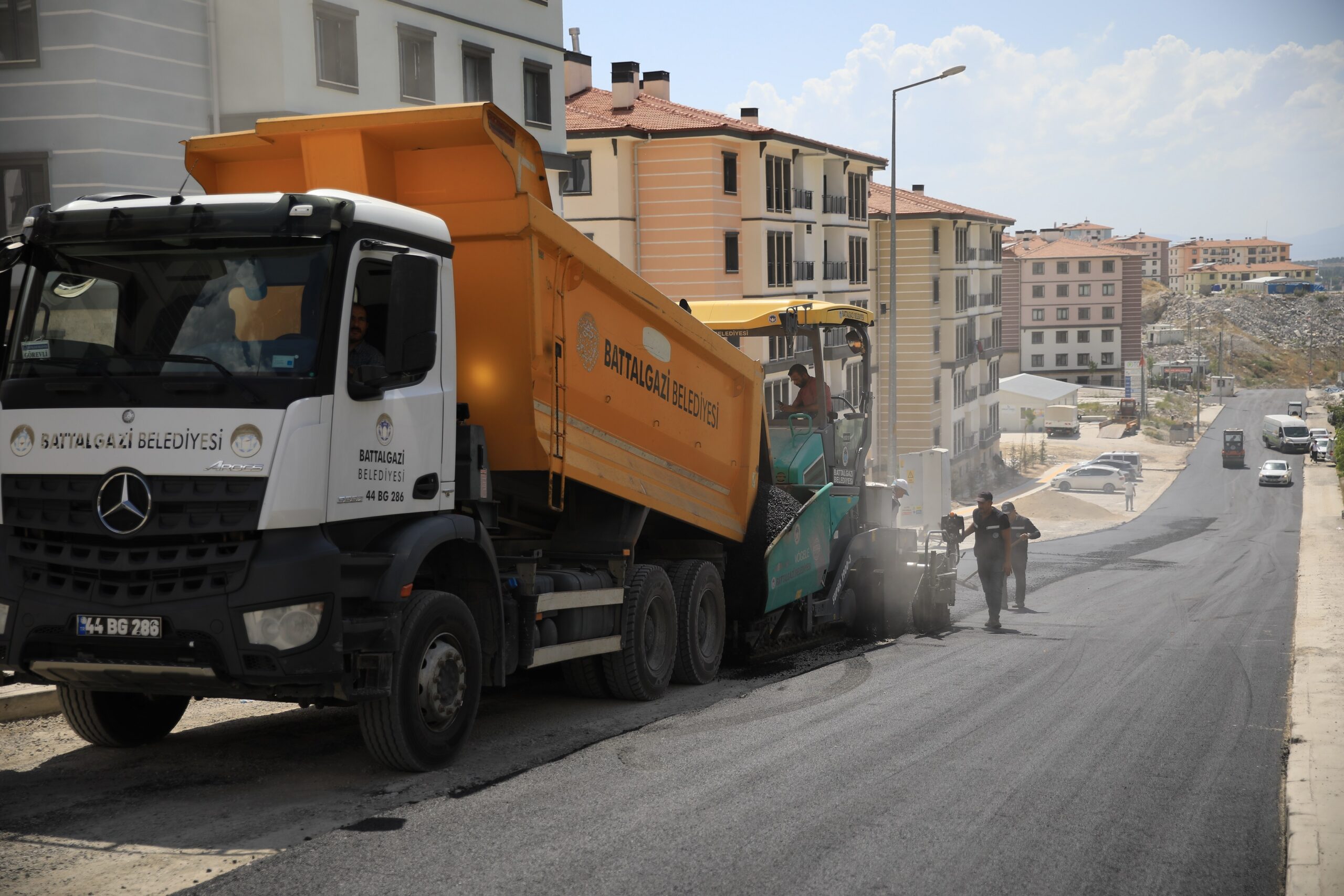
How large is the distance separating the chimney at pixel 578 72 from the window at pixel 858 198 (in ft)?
38.0

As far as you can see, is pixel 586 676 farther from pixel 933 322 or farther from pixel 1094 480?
pixel 1094 480

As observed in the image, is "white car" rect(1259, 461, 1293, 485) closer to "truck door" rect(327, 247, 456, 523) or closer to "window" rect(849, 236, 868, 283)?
"window" rect(849, 236, 868, 283)

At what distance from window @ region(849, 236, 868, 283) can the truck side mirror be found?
44.1 metres

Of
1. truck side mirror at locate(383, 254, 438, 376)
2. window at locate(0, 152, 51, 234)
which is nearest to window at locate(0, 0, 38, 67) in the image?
window at locate(0, 152, 51, 234)

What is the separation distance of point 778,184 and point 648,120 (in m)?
5.49

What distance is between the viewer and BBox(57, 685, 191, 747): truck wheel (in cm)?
718

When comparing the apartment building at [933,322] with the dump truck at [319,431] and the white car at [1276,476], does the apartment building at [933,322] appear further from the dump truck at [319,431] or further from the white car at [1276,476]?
the dump truck at [319,431]

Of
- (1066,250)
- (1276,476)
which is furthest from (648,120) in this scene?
(1066,250)

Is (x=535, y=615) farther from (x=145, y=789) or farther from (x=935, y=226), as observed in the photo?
(x=935, y=226)

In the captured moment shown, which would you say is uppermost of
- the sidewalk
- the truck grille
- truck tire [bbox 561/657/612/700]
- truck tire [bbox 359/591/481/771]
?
the truck grille

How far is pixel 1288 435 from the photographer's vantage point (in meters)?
81.8

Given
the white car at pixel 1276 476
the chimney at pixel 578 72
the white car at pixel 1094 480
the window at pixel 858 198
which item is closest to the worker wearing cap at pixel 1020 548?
the chimney at pixel 578 72

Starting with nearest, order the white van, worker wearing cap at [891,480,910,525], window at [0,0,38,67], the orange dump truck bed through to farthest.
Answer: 1. the orange dump truck bed
2. worker wearing cap at [891,480,910,525]
3. window at [0,0,38,67]
4. the white van

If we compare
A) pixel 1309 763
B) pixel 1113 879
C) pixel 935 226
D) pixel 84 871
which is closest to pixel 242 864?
pixel 84 871
